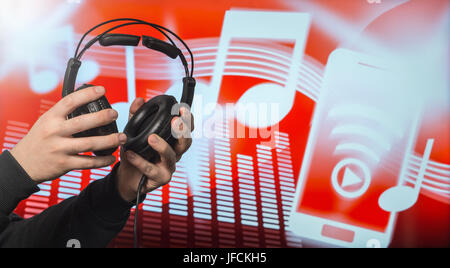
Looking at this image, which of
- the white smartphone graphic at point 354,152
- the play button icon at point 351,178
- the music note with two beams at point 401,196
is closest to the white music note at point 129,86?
the white smartphone graphic at point 354,152

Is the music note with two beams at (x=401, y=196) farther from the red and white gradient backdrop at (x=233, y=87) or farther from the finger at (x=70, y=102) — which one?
the finger at (x=70, y=102)

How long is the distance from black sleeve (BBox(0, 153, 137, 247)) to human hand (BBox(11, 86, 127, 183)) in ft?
0.58

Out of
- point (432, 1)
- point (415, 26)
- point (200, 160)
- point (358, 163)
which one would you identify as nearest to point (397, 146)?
point (358, 163)

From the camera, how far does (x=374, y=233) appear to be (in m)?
1.37

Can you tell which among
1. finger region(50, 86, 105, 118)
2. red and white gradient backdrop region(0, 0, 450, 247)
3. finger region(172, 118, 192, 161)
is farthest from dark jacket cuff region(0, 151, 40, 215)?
red and white gradient backdrop region(0, 0, 450, 247)

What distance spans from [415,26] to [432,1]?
130 millimetres

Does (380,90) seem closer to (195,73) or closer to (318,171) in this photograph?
(318,171)

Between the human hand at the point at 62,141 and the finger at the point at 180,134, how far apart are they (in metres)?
0.11

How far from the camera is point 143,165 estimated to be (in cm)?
59

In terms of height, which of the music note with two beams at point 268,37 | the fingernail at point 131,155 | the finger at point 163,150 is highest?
the music note with two beams at point 268,37

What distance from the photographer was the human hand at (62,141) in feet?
1.61

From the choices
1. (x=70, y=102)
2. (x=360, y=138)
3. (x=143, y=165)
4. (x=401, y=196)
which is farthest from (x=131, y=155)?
(x=401, y=196)

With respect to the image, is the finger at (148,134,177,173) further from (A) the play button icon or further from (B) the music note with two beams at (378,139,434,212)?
(B) the music note with two beams at (378,139,434,212)
